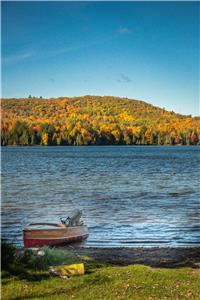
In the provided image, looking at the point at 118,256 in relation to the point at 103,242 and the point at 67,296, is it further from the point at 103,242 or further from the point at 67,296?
the point at 67,296

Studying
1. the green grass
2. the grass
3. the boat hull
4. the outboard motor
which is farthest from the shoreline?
the green grass

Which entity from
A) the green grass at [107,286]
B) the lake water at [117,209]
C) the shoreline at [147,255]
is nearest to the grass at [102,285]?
the green grass at [107,286]

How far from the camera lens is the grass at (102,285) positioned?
11570 mm

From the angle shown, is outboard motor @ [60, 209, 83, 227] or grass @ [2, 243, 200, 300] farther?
outboard motor @ [60, 209, 83, 227]

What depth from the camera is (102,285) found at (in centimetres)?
1238

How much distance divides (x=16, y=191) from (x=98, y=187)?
32.9ft

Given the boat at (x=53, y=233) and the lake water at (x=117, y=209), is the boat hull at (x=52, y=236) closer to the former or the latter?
the boat at (x=53, y=233)

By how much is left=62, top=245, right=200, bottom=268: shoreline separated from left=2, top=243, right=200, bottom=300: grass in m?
3.99

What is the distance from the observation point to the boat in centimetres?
2197

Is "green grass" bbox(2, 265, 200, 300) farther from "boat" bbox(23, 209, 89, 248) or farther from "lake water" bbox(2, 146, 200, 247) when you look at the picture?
"lake water" bbox(2, 146, 200, 247)

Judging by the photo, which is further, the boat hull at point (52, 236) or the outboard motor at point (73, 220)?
the outboard motor at point (73, 220)

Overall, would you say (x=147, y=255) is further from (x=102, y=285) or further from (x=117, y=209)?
(x=117, y=209)

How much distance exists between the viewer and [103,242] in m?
23.6

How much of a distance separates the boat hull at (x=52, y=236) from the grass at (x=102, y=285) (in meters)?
8.03
